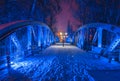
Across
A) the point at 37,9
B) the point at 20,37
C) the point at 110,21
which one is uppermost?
the point at 37,9

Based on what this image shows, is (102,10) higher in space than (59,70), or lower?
higher

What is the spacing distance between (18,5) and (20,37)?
4161 millimetres

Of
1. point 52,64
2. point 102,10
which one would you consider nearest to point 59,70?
point 52,64

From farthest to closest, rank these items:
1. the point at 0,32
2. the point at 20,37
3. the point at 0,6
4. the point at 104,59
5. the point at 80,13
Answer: the point at 80,13
the point at 20,37
the point at 0,6
the point at 104,59
the point at 0,32

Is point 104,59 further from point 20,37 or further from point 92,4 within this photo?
point 92,4

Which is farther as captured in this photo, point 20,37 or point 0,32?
point 20,37

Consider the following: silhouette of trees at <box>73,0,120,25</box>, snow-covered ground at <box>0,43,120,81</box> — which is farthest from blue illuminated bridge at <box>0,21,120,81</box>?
silhouette of trees at <box>73,0,120,25</box>

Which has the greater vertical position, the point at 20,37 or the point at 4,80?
the point at 20,37

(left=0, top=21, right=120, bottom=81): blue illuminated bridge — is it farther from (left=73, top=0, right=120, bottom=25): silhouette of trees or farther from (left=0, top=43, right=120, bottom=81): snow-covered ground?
(left=73, top=0, right=120, bottom=25): silhouette of trees

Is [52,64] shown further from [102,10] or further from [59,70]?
[102,10]

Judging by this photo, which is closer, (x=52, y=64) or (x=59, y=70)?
(x=59, y=70)

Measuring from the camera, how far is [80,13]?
41281 millimetres

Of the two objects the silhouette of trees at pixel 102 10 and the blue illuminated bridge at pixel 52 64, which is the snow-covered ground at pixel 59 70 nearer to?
the blue illuminated bridge at pixel 52 64

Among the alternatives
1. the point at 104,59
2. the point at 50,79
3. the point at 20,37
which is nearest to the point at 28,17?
the point at 20,37
